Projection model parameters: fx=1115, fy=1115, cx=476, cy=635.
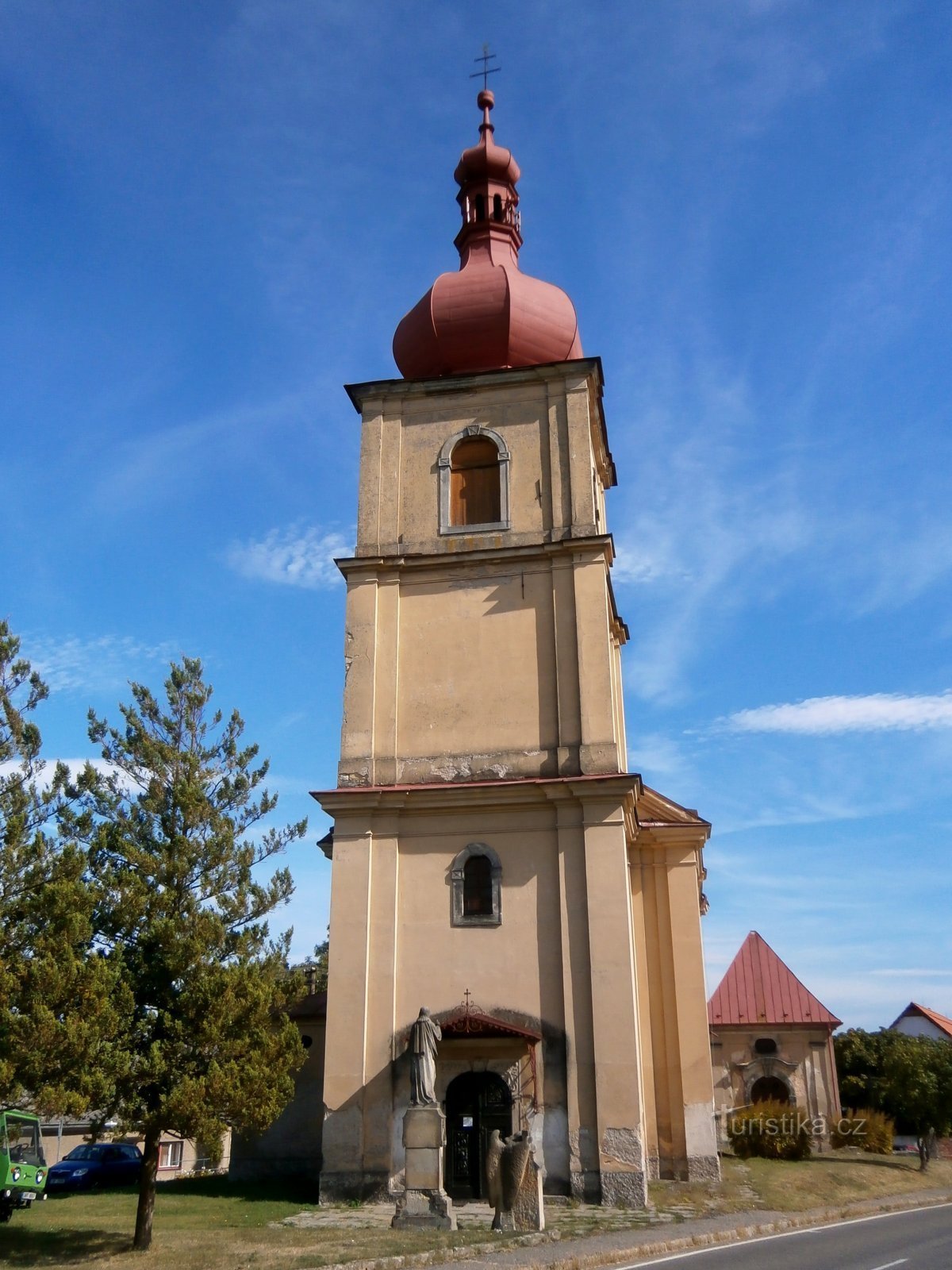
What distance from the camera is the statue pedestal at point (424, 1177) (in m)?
13.7

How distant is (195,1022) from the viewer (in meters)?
13.0

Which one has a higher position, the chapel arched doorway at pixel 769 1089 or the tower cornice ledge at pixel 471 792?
the tower cornice ledge at pixel 471 792

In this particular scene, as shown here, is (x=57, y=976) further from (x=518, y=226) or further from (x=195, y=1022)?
(x=518, y=226)

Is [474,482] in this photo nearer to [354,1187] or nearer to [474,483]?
[474,483]

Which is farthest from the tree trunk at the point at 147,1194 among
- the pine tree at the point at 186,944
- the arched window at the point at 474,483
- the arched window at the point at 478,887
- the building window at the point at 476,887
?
the arched window at the point at 474,483

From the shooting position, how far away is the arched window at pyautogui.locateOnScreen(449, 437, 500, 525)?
20.4 meters

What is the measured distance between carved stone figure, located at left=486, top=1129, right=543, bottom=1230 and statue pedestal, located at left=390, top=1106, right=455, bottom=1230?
0.70 m

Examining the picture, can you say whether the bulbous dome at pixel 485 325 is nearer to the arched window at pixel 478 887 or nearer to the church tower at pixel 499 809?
the church tower at pixel 499 809

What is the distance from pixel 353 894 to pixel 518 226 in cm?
1473

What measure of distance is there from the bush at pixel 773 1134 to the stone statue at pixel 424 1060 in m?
10.9

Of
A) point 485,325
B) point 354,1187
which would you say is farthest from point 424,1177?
point 485,325

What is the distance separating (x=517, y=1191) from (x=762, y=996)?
22.6 metres

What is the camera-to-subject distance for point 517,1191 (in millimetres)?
13289

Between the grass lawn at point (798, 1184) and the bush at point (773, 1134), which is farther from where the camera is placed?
the bush at point (773, 1134)
